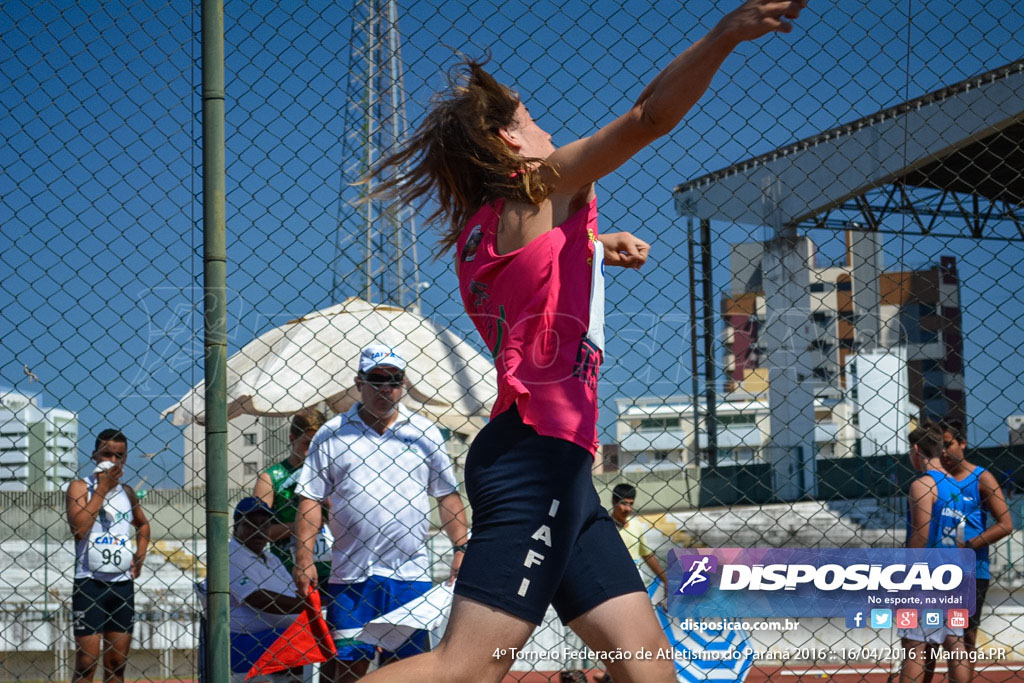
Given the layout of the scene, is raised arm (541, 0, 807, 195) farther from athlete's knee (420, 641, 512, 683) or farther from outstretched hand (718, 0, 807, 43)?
athlete's knee (420, 641, 512, 683)

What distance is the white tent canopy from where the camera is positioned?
→ 412cm

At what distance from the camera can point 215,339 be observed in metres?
3.13

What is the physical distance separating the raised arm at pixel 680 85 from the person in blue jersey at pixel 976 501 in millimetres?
3526

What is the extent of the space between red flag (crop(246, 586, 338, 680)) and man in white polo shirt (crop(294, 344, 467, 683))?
51 mm

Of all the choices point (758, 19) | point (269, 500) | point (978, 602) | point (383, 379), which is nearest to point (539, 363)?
point (758, 19)

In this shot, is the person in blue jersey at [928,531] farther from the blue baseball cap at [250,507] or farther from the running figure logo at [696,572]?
the blue baseball cap at [250,507]

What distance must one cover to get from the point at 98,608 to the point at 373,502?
2076 mm

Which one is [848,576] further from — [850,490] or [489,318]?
[850,490]

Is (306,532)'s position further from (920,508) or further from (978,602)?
(978,602)

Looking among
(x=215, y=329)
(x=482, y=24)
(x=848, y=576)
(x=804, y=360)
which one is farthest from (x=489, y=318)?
(x=804, y=360)

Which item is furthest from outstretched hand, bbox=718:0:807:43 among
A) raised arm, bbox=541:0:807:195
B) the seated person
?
the seated person

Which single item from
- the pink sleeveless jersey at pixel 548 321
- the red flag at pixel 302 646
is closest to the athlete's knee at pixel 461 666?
the pink sleeveless jersey at pixel 548 321

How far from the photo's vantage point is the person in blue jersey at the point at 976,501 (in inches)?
187

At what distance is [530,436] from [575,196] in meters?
0.51
